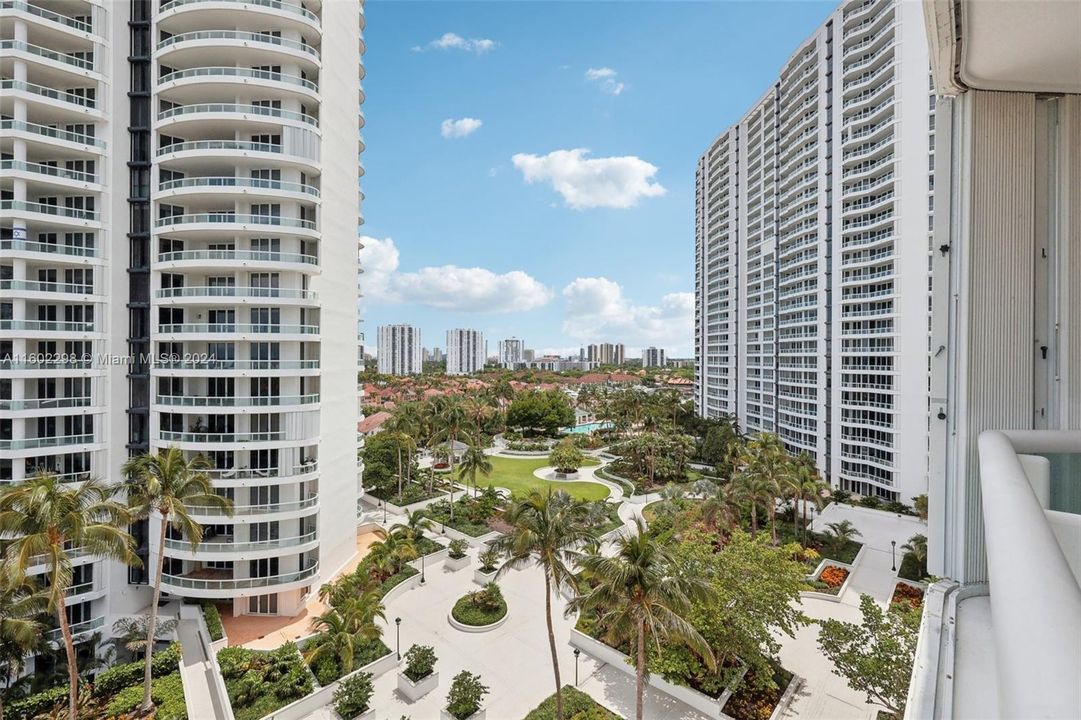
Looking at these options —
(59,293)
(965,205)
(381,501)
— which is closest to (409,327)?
(381,501)

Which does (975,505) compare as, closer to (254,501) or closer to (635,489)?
(254,501)

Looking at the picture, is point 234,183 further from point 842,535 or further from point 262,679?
point 842,535

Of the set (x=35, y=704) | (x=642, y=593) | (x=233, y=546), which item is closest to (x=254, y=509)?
(x=233, y=546)

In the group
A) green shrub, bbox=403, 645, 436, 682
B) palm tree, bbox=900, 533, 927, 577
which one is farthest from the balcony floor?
palm tree, bbox=900, 533, 927, 577

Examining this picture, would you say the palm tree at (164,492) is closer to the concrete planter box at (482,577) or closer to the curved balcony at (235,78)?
the concrete planter box at (482,577)

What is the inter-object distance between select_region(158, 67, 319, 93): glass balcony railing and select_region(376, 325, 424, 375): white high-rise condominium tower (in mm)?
166818

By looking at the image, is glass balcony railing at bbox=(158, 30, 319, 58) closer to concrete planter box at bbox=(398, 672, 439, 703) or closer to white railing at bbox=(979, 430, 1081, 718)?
concrete planter box at bbox=(398, 672, 439, 703)

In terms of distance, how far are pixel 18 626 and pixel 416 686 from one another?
547 inches

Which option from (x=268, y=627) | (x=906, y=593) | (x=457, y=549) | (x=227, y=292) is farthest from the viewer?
(x=457, y=549)

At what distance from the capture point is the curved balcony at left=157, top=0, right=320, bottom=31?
70.5 feet

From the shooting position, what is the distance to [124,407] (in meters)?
23.2

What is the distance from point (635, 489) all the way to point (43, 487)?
35.6 m

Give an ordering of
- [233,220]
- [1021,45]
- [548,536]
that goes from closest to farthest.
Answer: [1021,45]
[548,536]
[233,220]

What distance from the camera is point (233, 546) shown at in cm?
2147
